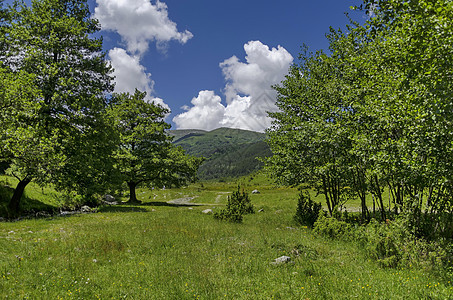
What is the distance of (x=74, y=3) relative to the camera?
22.8 metres

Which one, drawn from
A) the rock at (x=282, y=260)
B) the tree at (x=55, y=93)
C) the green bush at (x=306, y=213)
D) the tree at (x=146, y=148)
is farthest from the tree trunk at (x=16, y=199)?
the green bush at (x=306, y=213)

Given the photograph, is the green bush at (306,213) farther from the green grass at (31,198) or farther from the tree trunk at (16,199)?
the tree trunk at (16,199)

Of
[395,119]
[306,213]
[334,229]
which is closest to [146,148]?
[306,213]

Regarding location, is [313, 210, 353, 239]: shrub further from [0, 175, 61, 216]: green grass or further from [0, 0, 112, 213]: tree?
[0, 175, 61, 216]: green grass

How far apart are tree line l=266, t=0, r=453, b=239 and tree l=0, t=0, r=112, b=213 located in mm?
16152

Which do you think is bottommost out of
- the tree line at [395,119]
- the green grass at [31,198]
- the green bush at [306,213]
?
the green bush at [306,213]

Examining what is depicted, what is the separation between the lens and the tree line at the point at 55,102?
16073 mm

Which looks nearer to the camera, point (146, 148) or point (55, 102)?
point (55, 102)

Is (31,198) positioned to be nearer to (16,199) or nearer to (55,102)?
(16,199)

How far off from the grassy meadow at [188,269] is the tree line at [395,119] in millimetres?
4073

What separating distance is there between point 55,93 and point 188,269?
664 inches

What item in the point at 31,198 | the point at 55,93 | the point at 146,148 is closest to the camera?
the point at 55,93

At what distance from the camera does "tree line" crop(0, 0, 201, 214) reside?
16.1 meters

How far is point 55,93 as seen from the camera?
58.9 ft
